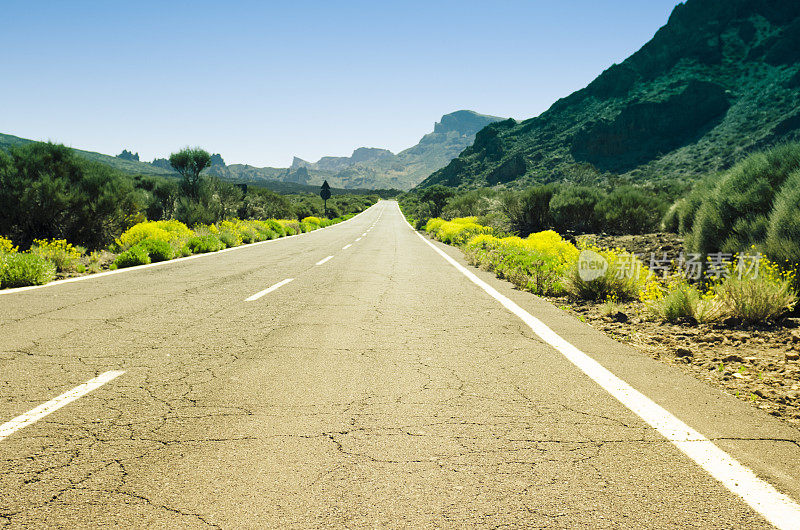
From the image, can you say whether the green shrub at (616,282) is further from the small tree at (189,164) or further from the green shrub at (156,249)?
the small tree at (189,164)

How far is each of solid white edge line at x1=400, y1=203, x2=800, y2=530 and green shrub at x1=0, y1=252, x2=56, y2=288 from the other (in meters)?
9.55

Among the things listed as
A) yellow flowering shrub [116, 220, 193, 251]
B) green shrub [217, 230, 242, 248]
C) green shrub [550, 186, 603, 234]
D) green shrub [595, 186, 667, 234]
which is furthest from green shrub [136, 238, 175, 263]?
green shrub [595, 186, 667, 234]

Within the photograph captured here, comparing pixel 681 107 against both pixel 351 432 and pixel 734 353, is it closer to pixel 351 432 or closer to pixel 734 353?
pixel 734 353

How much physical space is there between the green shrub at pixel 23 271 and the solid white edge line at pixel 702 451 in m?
9.55

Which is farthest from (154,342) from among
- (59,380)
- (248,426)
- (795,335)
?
(795,335)

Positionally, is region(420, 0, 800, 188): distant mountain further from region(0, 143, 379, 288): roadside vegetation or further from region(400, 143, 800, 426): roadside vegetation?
region(0, 143, 379, 288): roadside vegetation

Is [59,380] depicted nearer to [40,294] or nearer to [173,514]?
[173,514]

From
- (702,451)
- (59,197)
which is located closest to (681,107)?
(59,197)

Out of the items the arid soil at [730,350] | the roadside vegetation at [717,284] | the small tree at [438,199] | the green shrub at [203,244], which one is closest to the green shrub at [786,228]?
the roadside vegetation at [717,284]

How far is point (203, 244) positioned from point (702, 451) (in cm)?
1650

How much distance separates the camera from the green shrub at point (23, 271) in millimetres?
8414

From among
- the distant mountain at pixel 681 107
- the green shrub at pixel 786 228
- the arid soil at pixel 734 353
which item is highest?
the distant mountain at pixel 681 107

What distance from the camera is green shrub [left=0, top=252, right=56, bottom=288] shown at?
27.6 feet

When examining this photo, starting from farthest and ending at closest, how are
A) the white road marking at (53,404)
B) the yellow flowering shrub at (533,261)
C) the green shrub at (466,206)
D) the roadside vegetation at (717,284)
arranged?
the green shrub at (466,206), the yellow flowering shrub at (533,261), the roadside vegetation at (717,284), the white road marking at (53,404)
